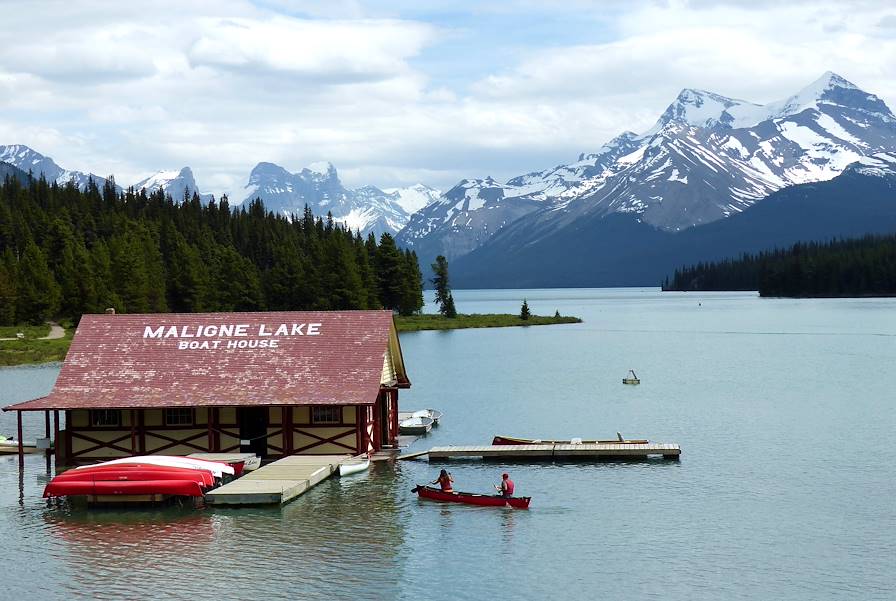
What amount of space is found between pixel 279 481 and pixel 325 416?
25.4 feet

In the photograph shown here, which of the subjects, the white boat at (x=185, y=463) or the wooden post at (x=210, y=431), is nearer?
the white boat at (x=185, y=463)

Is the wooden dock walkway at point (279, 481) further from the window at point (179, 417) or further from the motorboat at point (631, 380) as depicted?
the motorboat at point (631, 380)

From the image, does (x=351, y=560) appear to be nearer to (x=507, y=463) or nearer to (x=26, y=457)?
(x=507, y=463)

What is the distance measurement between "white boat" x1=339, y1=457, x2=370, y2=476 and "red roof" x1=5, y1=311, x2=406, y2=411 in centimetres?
282

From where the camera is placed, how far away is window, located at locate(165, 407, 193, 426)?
54500 mm

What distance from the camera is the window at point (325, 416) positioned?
5494 cm

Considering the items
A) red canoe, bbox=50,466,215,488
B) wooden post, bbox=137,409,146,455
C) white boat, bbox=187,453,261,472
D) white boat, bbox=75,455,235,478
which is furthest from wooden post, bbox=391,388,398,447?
red canoe, bbox=50,466,215,488

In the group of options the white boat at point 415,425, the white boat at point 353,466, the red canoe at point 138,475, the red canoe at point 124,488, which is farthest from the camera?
the white boat at point 415,425

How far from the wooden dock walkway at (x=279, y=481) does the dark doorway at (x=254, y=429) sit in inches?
67.2

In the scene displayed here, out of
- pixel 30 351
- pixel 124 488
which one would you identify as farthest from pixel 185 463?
pixel 30 351

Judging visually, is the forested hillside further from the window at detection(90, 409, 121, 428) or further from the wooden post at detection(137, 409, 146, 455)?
the wooden post at detection(137, 409, 146, 455)

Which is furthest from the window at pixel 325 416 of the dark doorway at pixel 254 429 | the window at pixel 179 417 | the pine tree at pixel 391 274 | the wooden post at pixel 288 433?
the pine tree at pixel 391 274

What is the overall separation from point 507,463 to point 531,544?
53.4 feet

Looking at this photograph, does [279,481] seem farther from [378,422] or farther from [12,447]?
[12,447]
